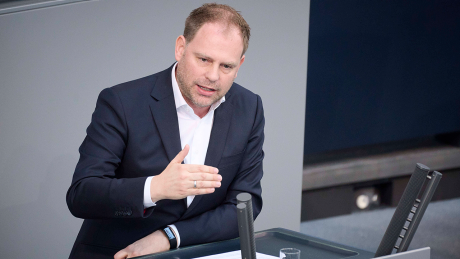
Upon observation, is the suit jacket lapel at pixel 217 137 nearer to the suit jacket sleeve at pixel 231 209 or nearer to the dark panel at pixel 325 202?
the suit jacket sleeve at pixel 231 209

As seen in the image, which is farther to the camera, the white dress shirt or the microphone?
the white dress shirt

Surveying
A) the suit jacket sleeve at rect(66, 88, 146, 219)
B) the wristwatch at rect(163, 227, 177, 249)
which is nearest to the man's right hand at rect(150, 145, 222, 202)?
the suit jacket sleeve at rect(66, 88, 146, 219)

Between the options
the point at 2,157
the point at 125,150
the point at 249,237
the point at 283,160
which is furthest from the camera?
the point at 283,160

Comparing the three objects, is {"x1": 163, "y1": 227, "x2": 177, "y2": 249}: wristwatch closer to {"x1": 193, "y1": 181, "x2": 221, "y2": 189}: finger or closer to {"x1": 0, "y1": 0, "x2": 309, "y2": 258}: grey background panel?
{"x1": 193, "y1": 181, "x2": 221, "y2": 189}: finger

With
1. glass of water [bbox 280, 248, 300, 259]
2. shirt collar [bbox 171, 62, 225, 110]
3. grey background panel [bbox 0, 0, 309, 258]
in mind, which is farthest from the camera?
grey background panel [bbox 0, 0, 309, 258]

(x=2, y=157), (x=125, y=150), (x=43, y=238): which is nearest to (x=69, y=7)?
(x=2, y=157)

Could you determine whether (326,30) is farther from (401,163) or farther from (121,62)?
(121,62)

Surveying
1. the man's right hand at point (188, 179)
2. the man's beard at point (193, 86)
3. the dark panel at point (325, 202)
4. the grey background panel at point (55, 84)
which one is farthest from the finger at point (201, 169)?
the dark panel at point (325, 202)

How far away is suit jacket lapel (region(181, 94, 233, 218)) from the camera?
1746mm

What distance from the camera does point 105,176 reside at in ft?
5.20

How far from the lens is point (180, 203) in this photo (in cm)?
172

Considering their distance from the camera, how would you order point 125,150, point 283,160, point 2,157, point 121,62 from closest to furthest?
point 125,150 → point 2,157 → point 121,62 → point 283,160

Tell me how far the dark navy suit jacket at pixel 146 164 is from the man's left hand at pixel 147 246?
0.21 ft

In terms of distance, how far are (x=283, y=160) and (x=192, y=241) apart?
145cm
